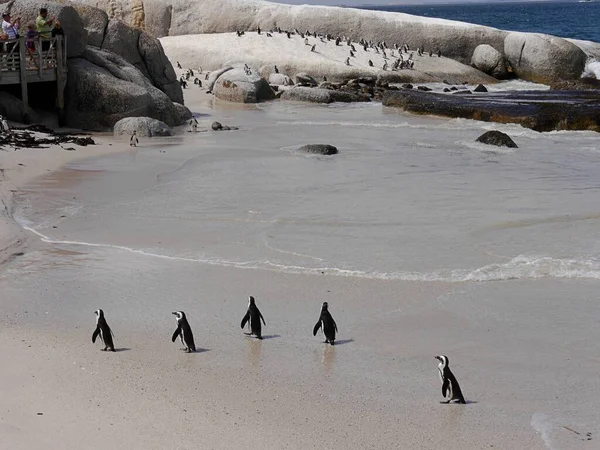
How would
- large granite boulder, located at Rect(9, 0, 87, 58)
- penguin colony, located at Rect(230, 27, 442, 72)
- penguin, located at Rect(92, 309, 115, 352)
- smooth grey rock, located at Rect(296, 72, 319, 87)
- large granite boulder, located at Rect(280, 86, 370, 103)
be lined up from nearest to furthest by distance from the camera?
1. penguin, located at Rect(92, 309, 115, 352)
2. large granite boulder, located at Rect(9, 0, 87, 58)
3. large granite boulder, located at Rect(280, 86, 370, 103)
4. smooth grey rock, located at Rect(296, 72, 319, 87)
5. penguin colony, located at Rect(230, 27, 442, 72)

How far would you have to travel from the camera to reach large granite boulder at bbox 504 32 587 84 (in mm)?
38688

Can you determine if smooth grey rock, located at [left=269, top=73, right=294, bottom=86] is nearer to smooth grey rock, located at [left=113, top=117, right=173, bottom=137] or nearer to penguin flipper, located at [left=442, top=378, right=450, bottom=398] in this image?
smooth grey rock, located at [left=113, top=117, right=173, bottom=137]

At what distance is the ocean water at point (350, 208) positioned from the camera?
413 inches

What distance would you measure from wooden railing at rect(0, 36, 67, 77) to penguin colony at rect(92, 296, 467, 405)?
12.6m

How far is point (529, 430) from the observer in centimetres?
617

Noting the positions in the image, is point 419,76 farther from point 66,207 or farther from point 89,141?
point 66,207

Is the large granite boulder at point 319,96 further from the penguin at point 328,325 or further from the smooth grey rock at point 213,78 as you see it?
the penguin at point 328,325

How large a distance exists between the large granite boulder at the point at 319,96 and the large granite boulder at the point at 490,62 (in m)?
9.81

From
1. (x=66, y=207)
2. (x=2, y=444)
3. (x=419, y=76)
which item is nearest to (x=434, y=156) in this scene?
(x=66, y=207)

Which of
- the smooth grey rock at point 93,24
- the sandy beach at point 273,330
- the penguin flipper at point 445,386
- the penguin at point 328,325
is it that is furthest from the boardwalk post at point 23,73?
the penguin flipper at point 445,386

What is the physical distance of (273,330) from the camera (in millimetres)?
8062

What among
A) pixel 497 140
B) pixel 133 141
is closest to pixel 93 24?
pixel 133 141

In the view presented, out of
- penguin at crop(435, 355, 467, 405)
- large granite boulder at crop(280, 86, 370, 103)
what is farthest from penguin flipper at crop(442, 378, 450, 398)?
large granite boulder at crop(280, 86, 370, 103)

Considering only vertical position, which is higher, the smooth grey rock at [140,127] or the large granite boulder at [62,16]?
the large granite boulder at [62,16]
